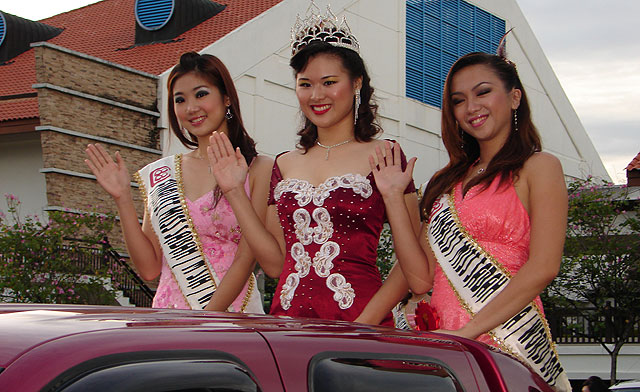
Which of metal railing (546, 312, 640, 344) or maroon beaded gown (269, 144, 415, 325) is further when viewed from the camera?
metal railing (546, 312, 640, 344)

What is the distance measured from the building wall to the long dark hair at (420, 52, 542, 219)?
15.5 meters

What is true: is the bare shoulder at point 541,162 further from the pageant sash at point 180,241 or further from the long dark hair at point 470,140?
the pageant sash at point 180,241

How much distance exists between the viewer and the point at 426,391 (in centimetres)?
183

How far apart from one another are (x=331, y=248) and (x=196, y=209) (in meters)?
0.74

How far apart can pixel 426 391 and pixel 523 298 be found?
1253 millimetres

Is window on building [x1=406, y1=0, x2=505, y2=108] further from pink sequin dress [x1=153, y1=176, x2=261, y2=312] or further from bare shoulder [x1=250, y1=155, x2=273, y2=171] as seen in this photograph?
pink sequin dress [x1=153, y1=176, x2=261, y2=312]

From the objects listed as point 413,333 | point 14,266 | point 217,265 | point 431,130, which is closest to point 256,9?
point 431,130

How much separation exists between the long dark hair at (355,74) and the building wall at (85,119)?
15009mm

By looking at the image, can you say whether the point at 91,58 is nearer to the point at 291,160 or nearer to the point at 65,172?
the point at 65,172

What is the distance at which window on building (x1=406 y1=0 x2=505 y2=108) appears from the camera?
85.9ft

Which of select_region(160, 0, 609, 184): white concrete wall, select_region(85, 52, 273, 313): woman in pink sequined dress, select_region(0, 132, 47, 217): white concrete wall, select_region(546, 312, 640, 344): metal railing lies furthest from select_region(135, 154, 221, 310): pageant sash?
select_region(0, 132, 47, 217): white concrete wall

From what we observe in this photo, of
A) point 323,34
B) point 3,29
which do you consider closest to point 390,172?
point 323,34

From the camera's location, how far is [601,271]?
19.6 meters

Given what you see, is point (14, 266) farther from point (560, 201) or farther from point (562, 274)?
point (560, 201)
